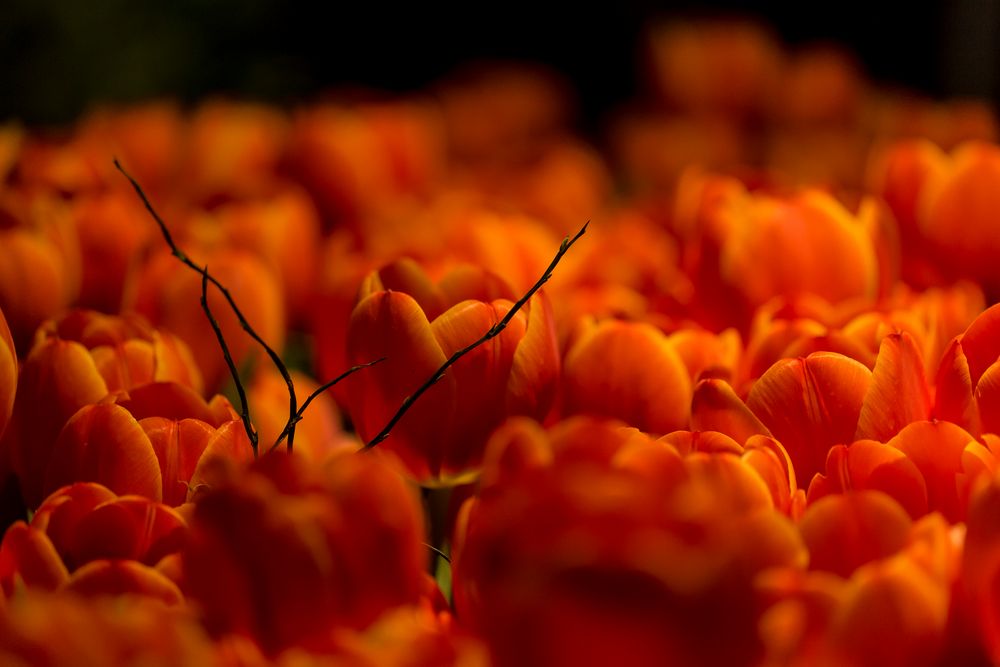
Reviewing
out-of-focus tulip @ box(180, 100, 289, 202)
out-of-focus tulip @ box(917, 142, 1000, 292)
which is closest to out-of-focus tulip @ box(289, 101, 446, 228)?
out-of-focus tulip @ box(180, 100, 289, 202)

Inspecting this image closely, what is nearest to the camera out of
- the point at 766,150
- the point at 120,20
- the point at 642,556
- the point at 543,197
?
the point at 642,556

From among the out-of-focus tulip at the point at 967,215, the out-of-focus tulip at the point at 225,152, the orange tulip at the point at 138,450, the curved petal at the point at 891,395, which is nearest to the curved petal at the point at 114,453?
the orange tulip at the point at 138,450

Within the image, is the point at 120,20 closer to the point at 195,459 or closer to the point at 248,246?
the point at 248,246

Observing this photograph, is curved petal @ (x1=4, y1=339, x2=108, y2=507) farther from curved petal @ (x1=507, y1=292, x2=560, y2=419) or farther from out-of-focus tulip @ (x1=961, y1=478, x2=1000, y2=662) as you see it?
out-of-focus tulip @ (x1=961, y1=478, x2=1000, y2=662)

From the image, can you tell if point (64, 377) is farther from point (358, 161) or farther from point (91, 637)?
point (358, 161)

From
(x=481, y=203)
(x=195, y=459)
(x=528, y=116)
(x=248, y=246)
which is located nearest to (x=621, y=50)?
(x=528, y=116)

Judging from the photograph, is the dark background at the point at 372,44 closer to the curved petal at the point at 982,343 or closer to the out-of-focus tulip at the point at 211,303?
the out-of-focus tulip at the point at 211,303

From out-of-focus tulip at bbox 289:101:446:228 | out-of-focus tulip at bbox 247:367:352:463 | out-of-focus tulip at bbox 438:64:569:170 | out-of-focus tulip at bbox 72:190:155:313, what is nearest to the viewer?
out-of-focus tulip at bbox 247:367:352:463
